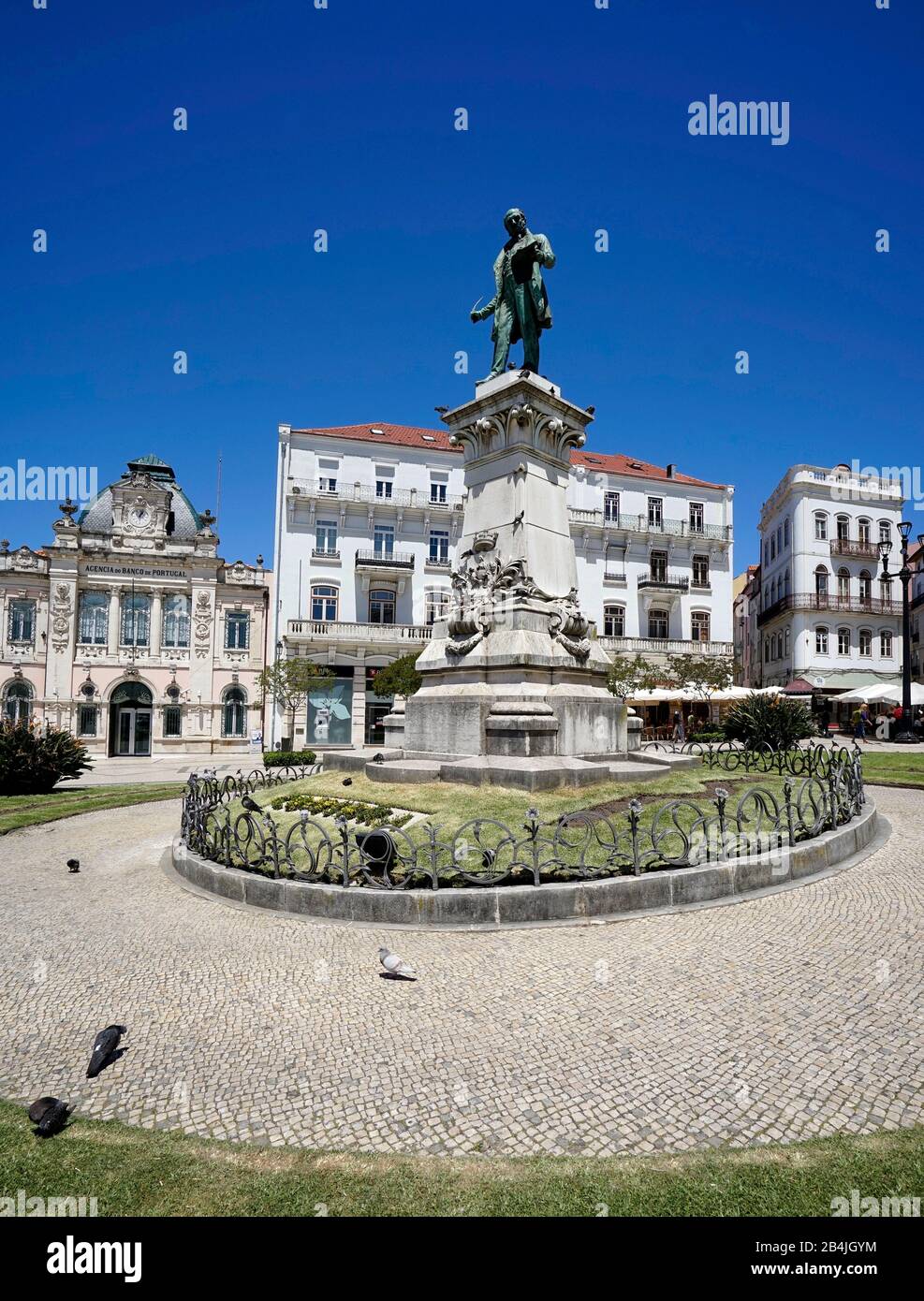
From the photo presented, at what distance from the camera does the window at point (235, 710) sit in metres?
37.6

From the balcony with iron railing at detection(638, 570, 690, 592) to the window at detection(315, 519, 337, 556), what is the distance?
19.2 m

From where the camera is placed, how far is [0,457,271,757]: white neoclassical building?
35719 mm

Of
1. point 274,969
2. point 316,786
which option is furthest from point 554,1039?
point 316,786

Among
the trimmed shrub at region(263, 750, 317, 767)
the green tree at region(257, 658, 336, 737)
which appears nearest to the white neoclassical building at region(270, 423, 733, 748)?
the green tree at region(257, 658, 336, 737)

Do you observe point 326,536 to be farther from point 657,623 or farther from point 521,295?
point 521,295

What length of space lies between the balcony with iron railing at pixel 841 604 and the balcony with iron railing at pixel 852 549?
289cm

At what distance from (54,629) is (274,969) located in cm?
3706

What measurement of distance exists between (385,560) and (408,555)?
5.19 feet

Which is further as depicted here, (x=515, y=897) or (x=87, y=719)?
(x=87, y=719)

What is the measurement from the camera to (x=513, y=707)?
10.6m

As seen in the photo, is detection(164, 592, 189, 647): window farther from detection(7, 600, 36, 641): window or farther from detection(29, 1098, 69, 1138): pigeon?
detection(29, 1098, 69, 1138): pigeon

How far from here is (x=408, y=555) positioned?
39.3 meters

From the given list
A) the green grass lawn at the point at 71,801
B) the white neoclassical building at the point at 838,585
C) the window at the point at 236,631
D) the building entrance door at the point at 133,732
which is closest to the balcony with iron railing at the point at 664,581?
the white neoclassical building at the point at 838,585

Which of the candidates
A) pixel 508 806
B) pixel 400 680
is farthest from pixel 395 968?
pixel 400 680
